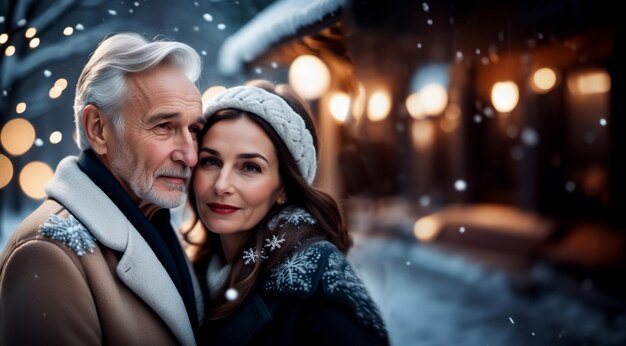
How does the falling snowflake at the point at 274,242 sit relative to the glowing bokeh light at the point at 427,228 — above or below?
below

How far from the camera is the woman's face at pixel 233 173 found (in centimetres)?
203

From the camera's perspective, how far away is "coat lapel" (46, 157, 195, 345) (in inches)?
68.2

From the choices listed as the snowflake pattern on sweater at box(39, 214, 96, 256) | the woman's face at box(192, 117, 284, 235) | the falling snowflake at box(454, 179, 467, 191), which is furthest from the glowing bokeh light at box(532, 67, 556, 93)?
the snowflake pattern on sweater at box(39, 214, 96, 256)

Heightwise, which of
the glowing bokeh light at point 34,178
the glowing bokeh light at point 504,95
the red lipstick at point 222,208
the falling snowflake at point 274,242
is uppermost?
the glowing bokeh light at point 504,95

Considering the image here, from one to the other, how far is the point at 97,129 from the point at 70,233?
44cm

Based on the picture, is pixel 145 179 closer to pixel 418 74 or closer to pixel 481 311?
pixel 481 311

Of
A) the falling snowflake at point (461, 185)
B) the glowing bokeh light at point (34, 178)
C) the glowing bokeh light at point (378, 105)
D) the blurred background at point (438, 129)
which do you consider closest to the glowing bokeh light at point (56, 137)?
the blurred background at point (438, 129)

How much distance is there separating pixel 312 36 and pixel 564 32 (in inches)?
168

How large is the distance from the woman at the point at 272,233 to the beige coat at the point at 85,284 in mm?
281

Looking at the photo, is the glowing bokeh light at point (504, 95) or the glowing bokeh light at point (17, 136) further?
the glowing bokeh light at point (504, 95)

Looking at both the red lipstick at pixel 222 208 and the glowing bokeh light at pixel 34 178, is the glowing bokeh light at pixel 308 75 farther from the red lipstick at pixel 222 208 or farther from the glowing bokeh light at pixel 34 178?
the glowing bokeh light at pixel 34 178

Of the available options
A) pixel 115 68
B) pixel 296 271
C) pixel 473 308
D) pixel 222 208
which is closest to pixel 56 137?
pixel 115 68

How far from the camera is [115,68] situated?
1.82 meters

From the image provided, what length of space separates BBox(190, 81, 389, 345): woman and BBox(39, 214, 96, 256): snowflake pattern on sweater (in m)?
0.52
